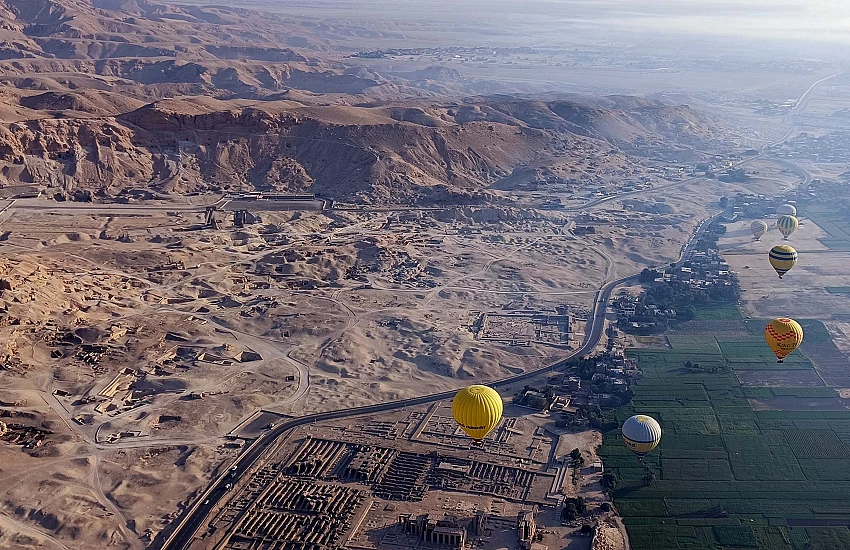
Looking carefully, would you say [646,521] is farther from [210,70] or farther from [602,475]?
[210,70]

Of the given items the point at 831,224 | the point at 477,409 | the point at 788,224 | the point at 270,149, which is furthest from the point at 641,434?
the point at 270,149

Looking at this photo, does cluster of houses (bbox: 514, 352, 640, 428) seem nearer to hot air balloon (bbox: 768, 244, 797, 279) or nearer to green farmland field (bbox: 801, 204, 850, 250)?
hot air balloon (bbox: 768, 244, 797, 279)

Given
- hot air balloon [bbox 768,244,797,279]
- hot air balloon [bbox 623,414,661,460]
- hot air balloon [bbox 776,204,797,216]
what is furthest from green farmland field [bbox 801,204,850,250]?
hot air balloon [bbox 623,414,661,460]

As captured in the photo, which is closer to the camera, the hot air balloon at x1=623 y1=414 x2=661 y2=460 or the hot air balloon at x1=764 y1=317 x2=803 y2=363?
the hot air balloon at x1=623 y1=414 x2=661 y2=460

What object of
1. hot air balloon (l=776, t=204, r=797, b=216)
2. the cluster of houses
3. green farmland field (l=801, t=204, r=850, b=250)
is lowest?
the cluster of houses

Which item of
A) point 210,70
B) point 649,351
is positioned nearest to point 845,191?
point 649,351

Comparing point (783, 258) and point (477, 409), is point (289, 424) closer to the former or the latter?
point (477, 409)
